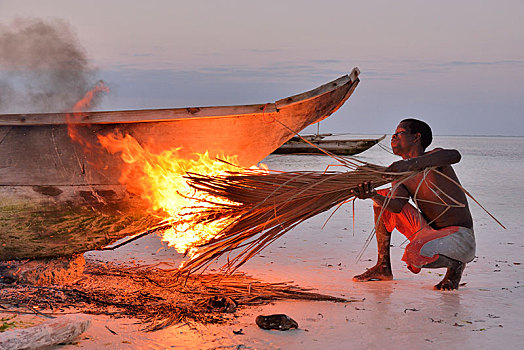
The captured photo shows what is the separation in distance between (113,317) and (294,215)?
130cm

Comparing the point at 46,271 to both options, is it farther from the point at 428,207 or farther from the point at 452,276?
the point at 452,276

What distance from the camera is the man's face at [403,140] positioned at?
3990 mm

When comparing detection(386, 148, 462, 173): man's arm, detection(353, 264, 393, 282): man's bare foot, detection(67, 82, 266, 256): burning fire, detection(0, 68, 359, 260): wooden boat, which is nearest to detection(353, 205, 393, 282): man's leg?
detection(353, 264, 393, 282): man's bare foot

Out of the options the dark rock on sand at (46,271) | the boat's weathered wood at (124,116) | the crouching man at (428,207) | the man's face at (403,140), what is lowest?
the dark rock on sand at (46,271)

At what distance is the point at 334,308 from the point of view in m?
3.50

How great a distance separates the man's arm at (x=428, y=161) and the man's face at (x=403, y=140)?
35 cm

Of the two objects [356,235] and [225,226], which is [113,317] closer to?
[225,226]

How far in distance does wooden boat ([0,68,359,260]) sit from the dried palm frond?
1.89ft

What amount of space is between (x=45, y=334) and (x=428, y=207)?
2622mm

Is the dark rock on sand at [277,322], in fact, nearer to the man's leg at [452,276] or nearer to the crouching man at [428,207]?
the crouching man at [428,207]

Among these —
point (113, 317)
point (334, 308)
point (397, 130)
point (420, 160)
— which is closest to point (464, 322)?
point (334, 308)

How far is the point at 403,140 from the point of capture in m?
4.00

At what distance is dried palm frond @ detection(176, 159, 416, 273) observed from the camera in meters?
3.62

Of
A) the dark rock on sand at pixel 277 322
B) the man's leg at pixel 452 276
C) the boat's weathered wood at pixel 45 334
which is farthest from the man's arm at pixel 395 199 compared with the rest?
the boat's weathered wood at pixel 45 334
